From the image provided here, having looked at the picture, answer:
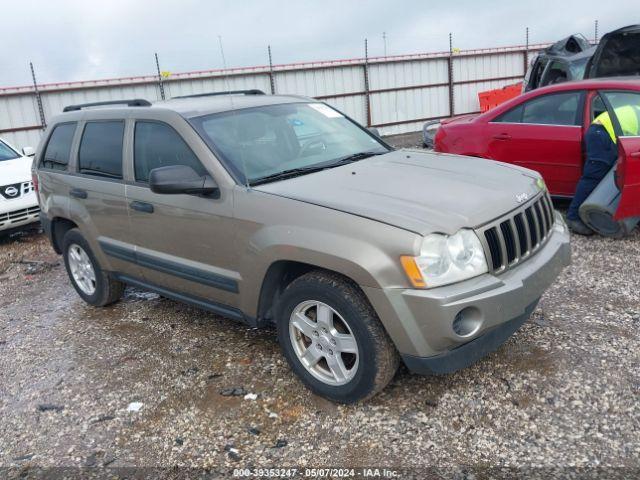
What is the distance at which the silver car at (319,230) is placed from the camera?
283 centimetres

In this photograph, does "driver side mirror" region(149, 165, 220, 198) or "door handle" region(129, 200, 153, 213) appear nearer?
"driver side mirror" region(149, 165, 220, 198)

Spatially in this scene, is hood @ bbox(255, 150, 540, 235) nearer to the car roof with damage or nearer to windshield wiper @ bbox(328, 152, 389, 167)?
windshield wiper @ bbox(328, 152, 389, 167)

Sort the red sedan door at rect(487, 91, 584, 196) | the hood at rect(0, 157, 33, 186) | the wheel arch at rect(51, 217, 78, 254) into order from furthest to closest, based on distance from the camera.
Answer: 1. the hood at rect(0, 157, 33, 186)
2. the red sedan door at rect(487, 91, 584, 196)
3. the wheel arch at rect(51, 217, 78, 254)

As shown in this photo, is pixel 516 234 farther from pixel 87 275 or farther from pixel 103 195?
pixel 87 275

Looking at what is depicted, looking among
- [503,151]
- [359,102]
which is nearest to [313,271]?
[503,151]

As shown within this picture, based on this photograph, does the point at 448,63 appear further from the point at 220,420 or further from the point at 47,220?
the point at 220,420

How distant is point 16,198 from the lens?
25.6 feet

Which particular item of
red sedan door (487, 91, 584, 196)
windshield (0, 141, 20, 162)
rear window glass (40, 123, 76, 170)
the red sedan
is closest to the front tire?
rear window glass (40, 123, 76, 170)

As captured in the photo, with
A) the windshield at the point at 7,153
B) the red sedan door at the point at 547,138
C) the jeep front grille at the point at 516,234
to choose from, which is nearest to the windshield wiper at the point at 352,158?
the jeep front grille at the point at 516,234

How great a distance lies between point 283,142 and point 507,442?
228cm

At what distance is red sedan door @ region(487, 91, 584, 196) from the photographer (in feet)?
20.3

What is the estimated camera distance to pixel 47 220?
528 centimetres

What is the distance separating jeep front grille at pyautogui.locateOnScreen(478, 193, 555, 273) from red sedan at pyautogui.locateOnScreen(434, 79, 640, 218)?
240cm

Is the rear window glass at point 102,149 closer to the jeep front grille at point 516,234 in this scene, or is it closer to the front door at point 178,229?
the front door at point 178,229
